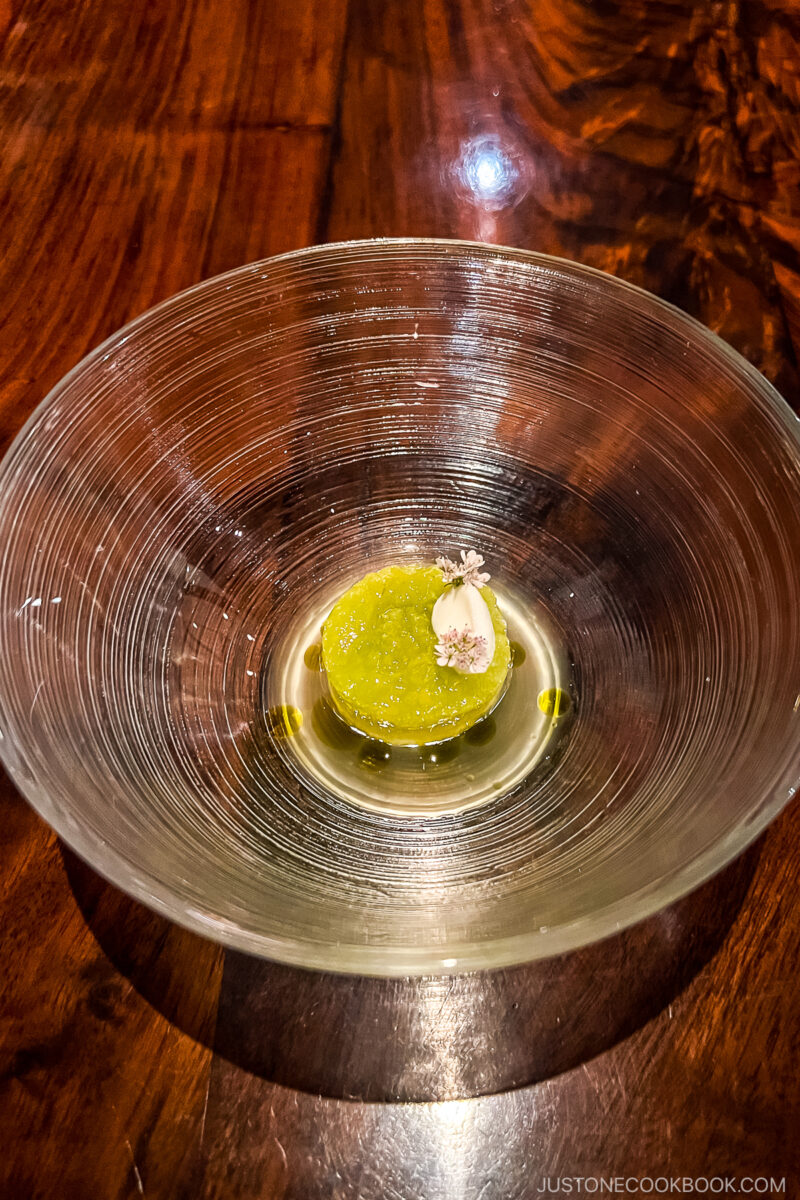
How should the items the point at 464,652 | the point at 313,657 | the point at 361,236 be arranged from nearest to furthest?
the point at 464,652
the point at 313,657
the point at 361,236

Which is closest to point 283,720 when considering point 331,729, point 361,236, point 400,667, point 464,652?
point 331,729

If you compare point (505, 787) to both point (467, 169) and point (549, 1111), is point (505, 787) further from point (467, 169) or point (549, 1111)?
point (467, 169)

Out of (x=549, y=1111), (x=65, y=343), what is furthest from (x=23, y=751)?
(x=65, y=343)

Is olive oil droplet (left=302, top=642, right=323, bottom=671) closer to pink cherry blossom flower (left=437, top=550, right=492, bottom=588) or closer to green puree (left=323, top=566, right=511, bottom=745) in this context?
green puree (left=323, top=566, right=511, bottom=745)

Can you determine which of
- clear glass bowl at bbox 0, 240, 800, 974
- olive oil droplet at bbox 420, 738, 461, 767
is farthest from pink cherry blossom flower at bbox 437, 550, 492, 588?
olive oil droplet at bbox 420, 738, 461, 767

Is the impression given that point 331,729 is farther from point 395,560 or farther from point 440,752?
point 395,560

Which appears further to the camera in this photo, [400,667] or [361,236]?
[361,236]
